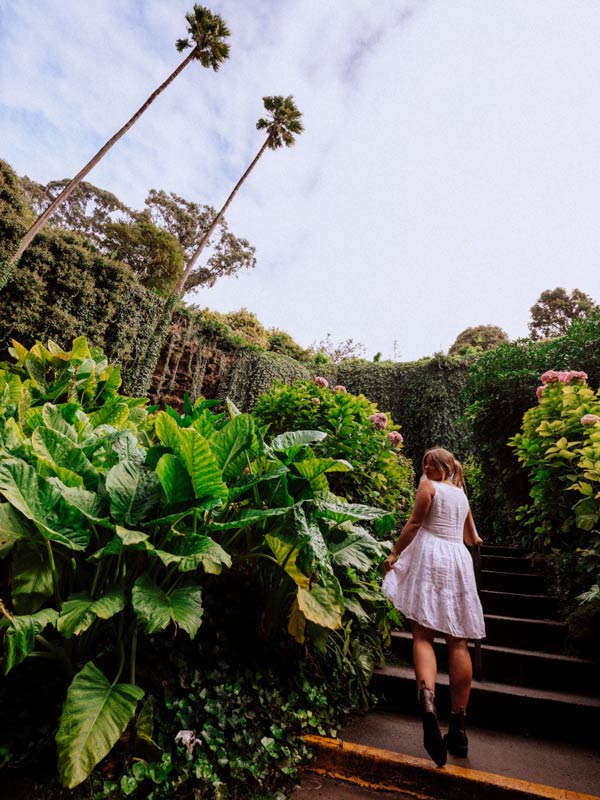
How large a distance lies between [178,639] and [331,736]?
0.83m

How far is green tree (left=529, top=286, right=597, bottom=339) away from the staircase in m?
23.5

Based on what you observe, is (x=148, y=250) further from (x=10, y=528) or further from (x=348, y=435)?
(x=10, y=528)

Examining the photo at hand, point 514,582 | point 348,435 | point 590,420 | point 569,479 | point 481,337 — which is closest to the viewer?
point 590,420

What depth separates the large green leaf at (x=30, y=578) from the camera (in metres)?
1.34

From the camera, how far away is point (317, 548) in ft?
5.28

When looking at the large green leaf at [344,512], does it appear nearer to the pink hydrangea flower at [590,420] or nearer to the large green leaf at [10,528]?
the large green leaf at [10,528]

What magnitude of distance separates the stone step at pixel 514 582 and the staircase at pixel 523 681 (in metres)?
0.41

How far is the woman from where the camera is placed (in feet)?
6.11

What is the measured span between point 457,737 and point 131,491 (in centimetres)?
183

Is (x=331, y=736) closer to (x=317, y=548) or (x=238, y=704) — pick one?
(x=238, y=704)

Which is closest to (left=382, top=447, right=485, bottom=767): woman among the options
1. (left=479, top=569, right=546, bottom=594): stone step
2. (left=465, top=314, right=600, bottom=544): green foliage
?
(left=479, top=569, right=546, bottom=594): stone step

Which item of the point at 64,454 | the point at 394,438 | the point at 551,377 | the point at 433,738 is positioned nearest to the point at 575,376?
the point at 551,377

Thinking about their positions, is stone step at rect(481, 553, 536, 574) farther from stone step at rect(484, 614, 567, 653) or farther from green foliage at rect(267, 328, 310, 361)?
green foliage at rect(267, 328, 310, 361)

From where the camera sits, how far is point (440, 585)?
2053 mm
